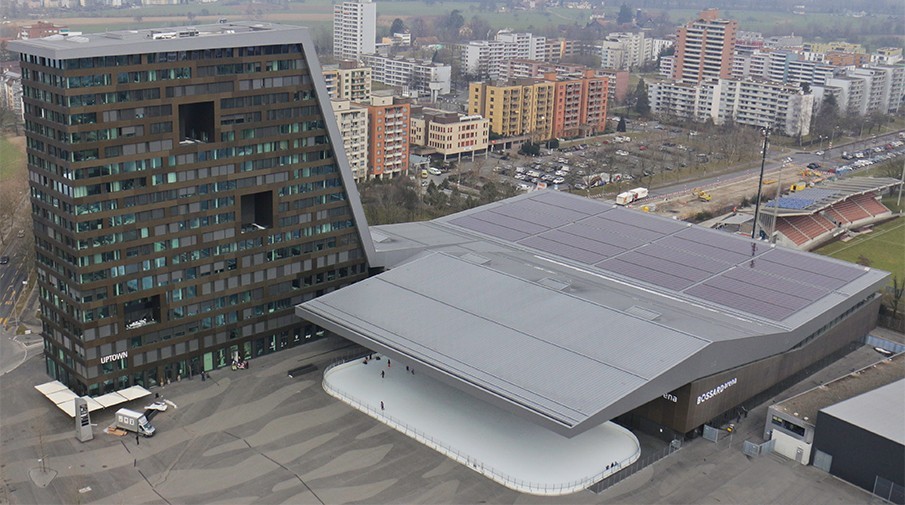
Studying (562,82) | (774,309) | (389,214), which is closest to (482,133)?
(562,82)

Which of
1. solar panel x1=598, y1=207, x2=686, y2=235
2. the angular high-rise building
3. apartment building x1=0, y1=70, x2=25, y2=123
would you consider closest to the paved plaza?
the angular high-rise building

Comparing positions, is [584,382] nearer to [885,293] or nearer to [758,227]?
[885,293]

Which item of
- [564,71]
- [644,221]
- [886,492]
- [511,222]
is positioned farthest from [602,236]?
[564,71]

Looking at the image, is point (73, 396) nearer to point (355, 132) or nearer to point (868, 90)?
point (355, 132)

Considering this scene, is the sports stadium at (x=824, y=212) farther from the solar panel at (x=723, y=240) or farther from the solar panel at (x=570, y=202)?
the solar panel at (x=570, y=202)

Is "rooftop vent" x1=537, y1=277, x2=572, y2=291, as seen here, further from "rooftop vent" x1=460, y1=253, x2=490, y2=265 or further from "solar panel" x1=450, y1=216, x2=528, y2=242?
"solar panel" x1=450, y1=216, x2=528, y2=242

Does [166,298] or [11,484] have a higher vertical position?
[166,298]

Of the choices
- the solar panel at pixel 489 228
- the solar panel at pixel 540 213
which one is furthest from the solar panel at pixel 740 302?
the solar panel at pixel 540 213
